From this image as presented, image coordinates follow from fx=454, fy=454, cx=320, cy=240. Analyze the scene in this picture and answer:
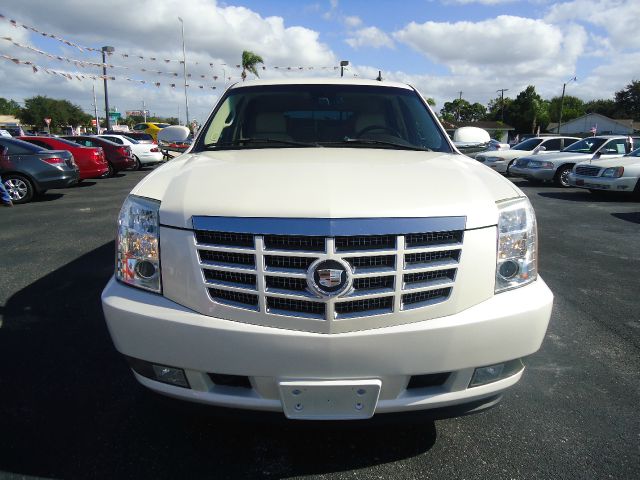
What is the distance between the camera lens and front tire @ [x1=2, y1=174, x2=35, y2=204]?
10047mm

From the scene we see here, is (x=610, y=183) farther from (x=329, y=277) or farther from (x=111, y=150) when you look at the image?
(x=111, y=150)

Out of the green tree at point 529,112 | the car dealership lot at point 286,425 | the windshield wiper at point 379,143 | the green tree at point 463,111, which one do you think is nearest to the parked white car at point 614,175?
the car dealership lot at point 286,425

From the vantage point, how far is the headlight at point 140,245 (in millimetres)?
1879

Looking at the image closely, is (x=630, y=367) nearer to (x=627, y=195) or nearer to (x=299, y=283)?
(x=299, y=283)

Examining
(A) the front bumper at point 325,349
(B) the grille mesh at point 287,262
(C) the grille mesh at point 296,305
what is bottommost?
(A) the front bumper at point 325,349

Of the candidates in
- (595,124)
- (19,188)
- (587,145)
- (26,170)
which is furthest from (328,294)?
(595,124)

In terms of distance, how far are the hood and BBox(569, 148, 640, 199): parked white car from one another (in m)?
10.3

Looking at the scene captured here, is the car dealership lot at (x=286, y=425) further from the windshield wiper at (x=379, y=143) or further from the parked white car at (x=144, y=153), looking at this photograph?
the parked white car at (x=144, y=153)

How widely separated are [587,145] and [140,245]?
53.0 ft

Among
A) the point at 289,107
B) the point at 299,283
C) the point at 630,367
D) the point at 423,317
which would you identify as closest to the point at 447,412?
the point at 423,317

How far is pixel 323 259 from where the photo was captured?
1662mm

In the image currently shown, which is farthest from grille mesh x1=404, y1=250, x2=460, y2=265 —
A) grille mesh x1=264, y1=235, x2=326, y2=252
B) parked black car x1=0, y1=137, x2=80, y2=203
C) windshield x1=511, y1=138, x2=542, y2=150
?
windshield x1=511, y1=138, x2=542, y2=150

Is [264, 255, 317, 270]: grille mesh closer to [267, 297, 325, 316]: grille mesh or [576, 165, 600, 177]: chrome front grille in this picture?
[267, 297, 325, 316]: grille mesh

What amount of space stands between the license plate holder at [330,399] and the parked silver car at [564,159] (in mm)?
13587
